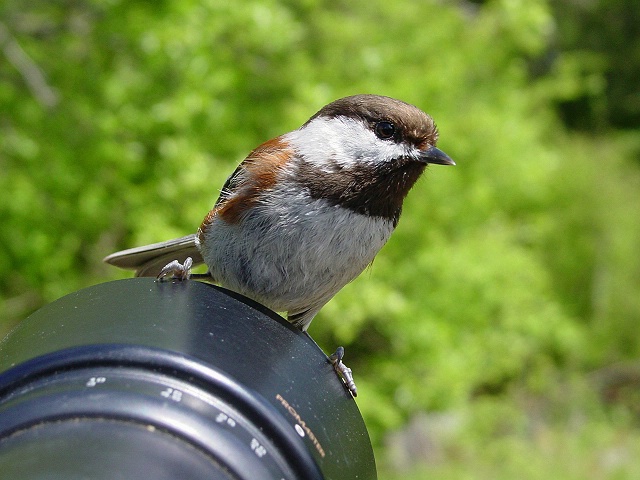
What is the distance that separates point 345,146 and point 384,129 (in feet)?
0.50

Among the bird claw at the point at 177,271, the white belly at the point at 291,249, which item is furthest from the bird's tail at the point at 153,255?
the bird claw at the point at 177,271

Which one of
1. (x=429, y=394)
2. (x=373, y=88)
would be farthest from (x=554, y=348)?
(x=373, y=88)

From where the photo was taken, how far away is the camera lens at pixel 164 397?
94 centimetres

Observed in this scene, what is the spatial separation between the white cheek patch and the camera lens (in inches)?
38.2

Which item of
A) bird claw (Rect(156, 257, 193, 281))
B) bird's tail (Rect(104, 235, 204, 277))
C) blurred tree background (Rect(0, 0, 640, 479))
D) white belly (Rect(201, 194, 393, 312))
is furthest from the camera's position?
blurred tree background (Rect(0, 0, 640, 479))

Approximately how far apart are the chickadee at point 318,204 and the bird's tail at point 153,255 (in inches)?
7.8

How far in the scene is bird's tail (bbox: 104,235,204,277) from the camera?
8.47 feet

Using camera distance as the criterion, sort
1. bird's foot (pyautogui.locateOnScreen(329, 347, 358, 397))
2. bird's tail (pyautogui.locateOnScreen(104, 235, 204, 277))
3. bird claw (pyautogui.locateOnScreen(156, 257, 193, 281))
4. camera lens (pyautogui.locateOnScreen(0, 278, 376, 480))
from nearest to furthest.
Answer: camera lens (pyautogui.locateOnScreen(0, 278, 376, 480)), bird's foot (pyautogui.locateOnScreen(329, 347, 358, 397)), bird claw (pyautogui.locateOnScreen(156, 257, 193, 281)), bird's tail (pyautogui.locateOnScreen(104, 235, 204, 277))

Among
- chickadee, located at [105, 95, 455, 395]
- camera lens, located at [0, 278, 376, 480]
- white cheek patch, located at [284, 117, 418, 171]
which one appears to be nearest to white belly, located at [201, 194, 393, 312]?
chickadee, located at [105, 95, 455, 395]

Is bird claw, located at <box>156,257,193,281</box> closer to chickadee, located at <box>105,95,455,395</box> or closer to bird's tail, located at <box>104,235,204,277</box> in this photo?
chickadee, located at <box>105,95,455,395</box>

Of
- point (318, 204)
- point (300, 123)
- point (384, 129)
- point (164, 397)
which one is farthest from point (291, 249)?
point (300, 123)

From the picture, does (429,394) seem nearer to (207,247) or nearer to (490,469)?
(490,469)

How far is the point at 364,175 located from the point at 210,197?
101 inches

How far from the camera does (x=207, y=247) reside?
234cm
